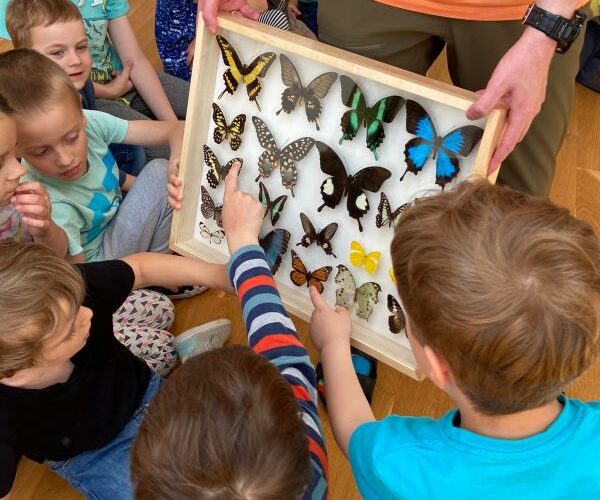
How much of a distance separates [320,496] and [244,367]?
24cm

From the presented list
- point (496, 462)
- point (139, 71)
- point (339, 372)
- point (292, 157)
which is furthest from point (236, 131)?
point (139, 71)

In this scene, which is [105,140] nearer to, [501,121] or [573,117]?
[501,121]

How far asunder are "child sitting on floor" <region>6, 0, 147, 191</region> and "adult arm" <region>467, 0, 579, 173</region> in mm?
1027

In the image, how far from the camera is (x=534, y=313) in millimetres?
631

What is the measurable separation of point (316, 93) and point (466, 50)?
0.97 ft

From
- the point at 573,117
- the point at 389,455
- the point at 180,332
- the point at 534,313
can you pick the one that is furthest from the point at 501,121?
the point at 573,117

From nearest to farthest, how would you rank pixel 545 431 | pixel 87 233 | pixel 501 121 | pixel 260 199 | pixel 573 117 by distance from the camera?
pixel 545 431 → pixel 501 121 → pixel 260 199 → pixel 87 233 → pixel 573 117

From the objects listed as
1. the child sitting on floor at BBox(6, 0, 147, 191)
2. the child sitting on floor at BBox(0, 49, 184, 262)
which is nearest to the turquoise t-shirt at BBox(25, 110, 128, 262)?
the child sitting on floor at BBox(0, 49, 184, 262)

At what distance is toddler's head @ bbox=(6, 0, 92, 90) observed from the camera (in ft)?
4.97

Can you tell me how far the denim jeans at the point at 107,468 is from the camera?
1.15m

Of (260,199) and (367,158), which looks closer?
(367,158)

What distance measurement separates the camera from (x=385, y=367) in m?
1.47

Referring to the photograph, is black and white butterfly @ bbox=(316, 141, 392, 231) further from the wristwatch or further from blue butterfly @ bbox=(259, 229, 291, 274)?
the wristwatch

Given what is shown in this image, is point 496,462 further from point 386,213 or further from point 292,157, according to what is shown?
point 292,157
